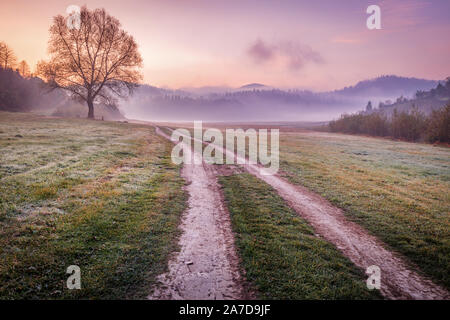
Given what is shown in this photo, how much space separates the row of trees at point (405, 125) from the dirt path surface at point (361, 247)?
56.5m

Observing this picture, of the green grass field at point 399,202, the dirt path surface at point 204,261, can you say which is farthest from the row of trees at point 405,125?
the dirt path surface at point 204,261

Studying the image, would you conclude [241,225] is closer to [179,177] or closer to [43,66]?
[179,177]

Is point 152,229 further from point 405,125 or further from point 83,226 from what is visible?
point 405,125

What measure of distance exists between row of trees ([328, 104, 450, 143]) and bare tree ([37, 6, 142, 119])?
68.4 m

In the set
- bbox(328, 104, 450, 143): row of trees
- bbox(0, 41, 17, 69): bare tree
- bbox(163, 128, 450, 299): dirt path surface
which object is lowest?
bbox(163, 128, 450, 299): dirt path surface

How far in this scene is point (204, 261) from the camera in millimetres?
5504

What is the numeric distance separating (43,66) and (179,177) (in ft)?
149

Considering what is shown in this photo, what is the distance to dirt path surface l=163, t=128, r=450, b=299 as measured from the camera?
4.77 m

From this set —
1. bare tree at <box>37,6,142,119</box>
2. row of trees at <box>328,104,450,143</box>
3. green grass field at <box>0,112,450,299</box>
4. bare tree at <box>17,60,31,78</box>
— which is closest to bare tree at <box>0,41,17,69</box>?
bare tree at <box>17,60,31,78</box>

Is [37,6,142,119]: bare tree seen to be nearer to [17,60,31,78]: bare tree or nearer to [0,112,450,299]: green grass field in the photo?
[0,112,450,299]: green grass field

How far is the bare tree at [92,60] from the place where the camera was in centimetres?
3912

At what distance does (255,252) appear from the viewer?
5824 mm

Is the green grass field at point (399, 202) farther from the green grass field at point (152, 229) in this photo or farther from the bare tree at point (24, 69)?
the bare tree at point (24, 69)
